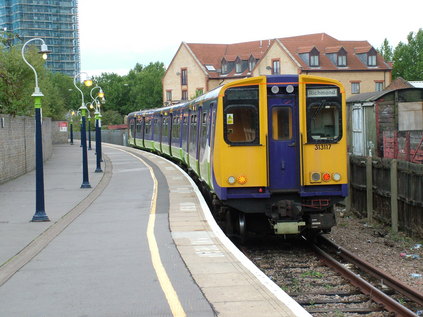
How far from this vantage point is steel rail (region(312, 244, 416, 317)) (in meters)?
8.76

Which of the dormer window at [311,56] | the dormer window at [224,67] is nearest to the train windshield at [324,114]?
the dormer window at [311,56]

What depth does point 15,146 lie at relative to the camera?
94.8 feet

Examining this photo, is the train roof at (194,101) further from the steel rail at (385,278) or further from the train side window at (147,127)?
the steel rail at (385,278)

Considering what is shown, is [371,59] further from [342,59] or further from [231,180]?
[231,180]

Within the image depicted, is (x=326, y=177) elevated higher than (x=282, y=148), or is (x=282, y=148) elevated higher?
(x=282, y=148)

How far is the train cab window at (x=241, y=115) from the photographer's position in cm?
1310

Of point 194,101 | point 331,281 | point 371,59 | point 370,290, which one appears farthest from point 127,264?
point 371,59

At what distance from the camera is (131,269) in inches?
374

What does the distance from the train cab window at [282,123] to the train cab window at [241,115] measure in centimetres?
39

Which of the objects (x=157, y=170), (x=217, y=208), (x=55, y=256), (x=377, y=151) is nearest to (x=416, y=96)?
(x=377, y=151)

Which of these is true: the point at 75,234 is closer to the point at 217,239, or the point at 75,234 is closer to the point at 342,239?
the point at 217,239

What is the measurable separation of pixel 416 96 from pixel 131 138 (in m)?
36.3

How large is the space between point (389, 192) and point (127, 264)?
9.76 meters

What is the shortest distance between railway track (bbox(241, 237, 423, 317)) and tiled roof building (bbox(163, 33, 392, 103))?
5345 cm
